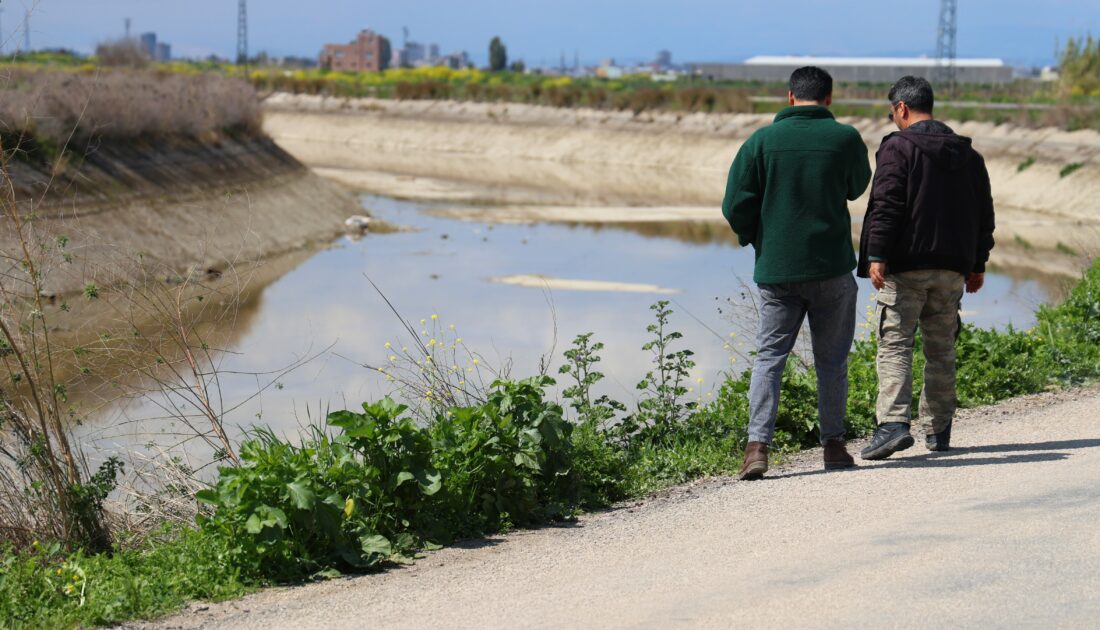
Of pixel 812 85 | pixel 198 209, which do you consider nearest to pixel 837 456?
pixel 812 85

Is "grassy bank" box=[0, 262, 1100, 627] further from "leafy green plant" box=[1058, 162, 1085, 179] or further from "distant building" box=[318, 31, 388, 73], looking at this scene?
"distant building" box=[318, 31, 388, 73]

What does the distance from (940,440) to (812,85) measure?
7.54 ft

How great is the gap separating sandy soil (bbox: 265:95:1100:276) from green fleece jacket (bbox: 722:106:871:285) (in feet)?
31.0

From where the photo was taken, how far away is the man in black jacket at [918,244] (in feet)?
24.4

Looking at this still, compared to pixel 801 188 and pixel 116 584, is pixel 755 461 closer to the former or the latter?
pixel 801 188

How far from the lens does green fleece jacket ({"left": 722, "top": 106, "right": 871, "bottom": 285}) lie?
715 cm

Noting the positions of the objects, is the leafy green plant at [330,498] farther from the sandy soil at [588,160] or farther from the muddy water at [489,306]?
the sandy soil at [588,160]

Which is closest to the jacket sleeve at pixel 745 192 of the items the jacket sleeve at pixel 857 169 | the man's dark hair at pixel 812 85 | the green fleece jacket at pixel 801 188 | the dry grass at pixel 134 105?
the green fleece jacket at pixel 801 188

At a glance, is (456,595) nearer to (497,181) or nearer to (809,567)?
(809,567)

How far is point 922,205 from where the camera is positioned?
7.43 m

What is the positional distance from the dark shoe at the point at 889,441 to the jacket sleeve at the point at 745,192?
Answer: 4.69ft

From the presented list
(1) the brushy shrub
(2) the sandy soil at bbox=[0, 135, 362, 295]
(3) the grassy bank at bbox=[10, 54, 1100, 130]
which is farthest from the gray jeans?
(3) the grassy bank at bbox=[10, 54, 1100, 130]

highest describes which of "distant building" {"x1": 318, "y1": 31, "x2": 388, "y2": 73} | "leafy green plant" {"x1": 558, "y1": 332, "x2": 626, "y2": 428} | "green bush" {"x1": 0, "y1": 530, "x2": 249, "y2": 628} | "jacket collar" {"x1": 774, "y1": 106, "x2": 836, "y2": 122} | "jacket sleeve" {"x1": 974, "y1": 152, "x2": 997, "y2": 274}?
"distant building" {"x1": 318, "y1": 31, "x2": 388, "y2": 73}

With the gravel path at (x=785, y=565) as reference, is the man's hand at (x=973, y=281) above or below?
above
